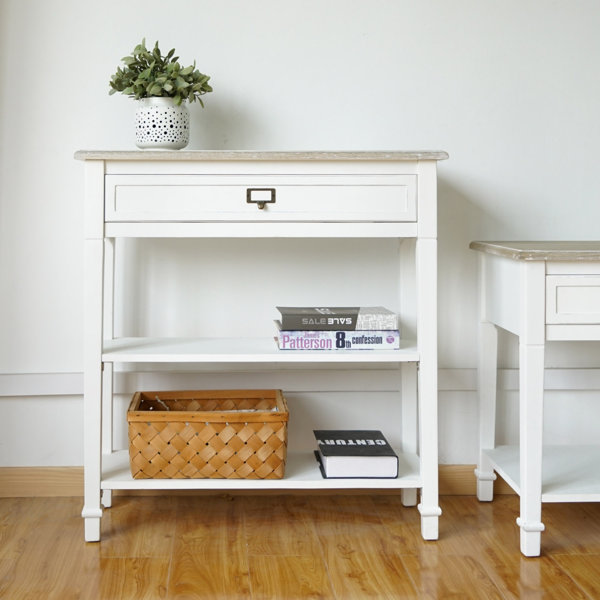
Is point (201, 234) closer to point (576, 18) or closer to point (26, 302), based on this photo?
point (26, 302)

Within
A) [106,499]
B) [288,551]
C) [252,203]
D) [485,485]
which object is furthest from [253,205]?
[485,485]

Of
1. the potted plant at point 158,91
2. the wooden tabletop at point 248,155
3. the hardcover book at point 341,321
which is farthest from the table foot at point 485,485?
the potted plant at point 158,91

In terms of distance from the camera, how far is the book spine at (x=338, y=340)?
1.93 metres

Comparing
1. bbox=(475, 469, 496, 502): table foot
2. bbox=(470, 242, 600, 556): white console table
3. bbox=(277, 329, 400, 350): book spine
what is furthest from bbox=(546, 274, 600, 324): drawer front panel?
bbox=(475, 469, 496, 502): table foot

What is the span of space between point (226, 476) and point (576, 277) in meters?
0.88

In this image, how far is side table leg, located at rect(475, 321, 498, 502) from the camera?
2.18 m

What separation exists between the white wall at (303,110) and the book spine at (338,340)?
402 mm

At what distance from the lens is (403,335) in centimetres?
224

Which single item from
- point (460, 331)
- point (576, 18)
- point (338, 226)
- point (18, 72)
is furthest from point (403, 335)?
point (18, 72)

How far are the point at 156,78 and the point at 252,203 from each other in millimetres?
415

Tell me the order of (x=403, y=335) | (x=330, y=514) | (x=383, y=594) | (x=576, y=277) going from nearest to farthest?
(x=383, y=594), (x=576, y=277), (x=330, y=514), (x=403, y=335)

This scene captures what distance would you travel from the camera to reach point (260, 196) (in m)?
1.86

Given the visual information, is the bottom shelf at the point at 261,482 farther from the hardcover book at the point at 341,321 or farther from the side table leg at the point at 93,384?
the hardcover book at the point at 341,321

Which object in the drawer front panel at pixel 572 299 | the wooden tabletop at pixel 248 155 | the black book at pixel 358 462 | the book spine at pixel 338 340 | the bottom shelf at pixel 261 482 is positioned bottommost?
the bottom shelf at pixel 261 482
